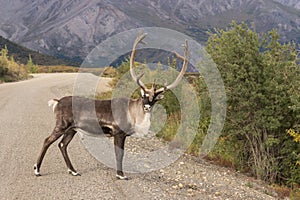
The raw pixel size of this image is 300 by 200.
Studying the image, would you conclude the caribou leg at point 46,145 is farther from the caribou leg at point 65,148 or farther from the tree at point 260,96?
the tree at point 260,96

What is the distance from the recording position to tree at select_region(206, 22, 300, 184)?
9.46 m

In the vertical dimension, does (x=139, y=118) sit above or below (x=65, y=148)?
above

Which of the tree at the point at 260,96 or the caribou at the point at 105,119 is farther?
the tree at the point at 260,96

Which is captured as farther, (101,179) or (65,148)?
(65,148)

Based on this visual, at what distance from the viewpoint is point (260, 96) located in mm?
9352

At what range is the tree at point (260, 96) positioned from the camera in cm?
946

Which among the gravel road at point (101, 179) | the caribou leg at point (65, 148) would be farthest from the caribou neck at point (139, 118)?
the caribou leg at point (65, 148)

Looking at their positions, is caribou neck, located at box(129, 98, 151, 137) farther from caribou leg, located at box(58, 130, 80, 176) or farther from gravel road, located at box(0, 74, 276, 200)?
caribou leg, located at box(58, 130, 80, 176)

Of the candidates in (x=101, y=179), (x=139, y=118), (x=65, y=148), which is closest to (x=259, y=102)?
(x=139, y=118)

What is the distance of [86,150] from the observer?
1001 cm

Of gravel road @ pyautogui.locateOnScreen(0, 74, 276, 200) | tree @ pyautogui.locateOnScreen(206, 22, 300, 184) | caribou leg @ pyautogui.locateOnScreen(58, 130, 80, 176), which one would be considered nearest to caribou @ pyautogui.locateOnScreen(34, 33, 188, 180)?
caribou leg @ pyautogui.locateOnScreen(58, 130, 80, 176)

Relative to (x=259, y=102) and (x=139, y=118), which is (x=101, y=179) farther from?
(x=259, y=102)

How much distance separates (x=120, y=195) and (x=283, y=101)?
179 inches

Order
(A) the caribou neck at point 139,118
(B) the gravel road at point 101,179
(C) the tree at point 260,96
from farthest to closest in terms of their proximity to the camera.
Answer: (C) the tree at point 260,96
(A) the caribou neck at point 139,118
(B) the gravel road at point 101,179
